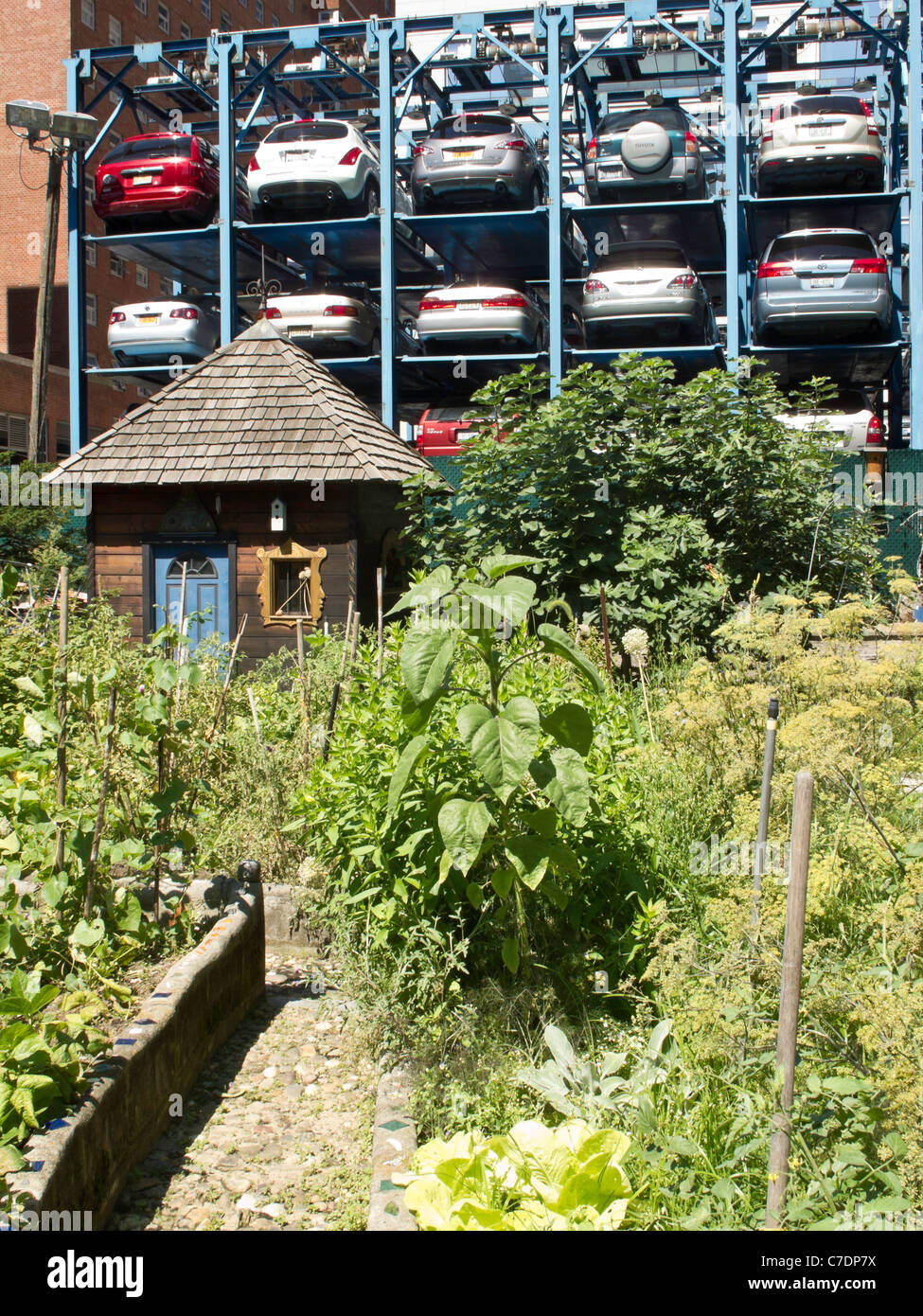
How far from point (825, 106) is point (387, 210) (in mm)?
6837

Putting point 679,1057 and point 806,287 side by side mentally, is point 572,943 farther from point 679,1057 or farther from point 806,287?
point 806,287

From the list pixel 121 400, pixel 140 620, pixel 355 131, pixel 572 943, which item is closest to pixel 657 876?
pixel 572 943

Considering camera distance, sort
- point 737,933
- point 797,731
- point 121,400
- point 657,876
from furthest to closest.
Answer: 1. point 121,400
2. point 657,876
3. point 797,731
4. point 737,933

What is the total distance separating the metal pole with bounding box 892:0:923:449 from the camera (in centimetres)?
1688

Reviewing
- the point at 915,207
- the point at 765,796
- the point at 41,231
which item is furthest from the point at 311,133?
the point at 41,231

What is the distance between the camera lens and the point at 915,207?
16797 mm

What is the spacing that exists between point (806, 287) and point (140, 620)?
1037 centimetres

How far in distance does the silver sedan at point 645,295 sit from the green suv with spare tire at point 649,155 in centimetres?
138

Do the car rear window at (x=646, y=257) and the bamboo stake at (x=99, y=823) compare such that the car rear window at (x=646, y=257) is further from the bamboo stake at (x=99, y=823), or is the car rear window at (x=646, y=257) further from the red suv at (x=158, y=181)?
the bamboo stake at (x=99, y=823)

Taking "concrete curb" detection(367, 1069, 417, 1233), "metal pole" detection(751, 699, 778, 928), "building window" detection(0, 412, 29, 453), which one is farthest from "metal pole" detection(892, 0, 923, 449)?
"building window" detection(0, 412, 29, 453)

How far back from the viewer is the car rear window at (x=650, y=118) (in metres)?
17.8

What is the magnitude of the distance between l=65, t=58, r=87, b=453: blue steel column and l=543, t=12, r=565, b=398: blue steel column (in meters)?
8.48

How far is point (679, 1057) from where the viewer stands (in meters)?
3.29

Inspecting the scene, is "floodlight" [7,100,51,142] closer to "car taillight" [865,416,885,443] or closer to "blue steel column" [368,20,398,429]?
"blue steel column" [368,20,398,429]
